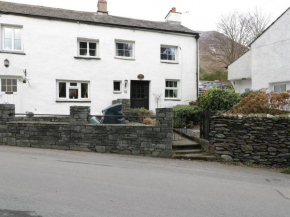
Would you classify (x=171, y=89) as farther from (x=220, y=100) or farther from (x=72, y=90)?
(x=72, y=90)

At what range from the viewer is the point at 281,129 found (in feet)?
25.2

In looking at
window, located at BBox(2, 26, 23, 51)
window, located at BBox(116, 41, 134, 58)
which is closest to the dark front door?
window, located at BBox(116, 41, 134, 58)

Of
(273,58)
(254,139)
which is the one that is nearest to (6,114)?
(254,139)

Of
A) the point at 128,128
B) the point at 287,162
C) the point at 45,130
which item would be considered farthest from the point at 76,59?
the point at 287,162

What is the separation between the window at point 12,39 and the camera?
13.1m

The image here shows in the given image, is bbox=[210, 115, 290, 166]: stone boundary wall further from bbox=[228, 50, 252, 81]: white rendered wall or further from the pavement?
bbox=[228, 50, 252, 81]: white rendered wall

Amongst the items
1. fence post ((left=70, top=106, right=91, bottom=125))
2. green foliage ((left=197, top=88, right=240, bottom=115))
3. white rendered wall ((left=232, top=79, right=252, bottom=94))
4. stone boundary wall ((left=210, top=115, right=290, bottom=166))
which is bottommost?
stone boundary wall ((left=210, top=115, right=290, bottom=166))

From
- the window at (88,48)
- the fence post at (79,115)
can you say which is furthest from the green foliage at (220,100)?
the window at (88,48)

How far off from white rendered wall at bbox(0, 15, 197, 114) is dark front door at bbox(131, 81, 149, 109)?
0.36m

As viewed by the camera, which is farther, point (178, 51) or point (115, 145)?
point (178, 51)

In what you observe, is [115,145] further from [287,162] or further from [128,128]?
[287,162]

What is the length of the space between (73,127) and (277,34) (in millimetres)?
13817

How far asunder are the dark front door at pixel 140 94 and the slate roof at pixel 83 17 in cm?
380

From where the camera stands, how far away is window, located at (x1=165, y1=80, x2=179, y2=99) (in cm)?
1664
